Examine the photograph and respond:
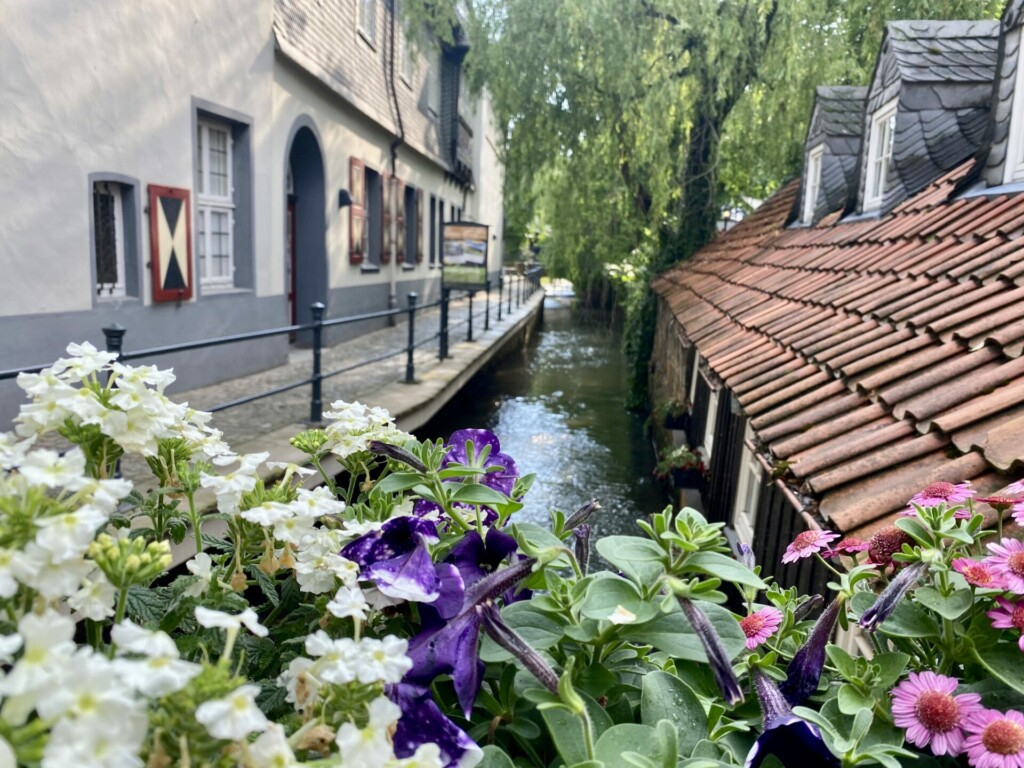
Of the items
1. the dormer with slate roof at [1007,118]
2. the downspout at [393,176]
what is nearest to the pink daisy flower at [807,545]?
the dormer with slate roof at [1007,118]

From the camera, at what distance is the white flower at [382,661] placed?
600mm

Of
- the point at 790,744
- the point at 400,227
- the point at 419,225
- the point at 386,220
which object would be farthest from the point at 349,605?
the point at 419,225

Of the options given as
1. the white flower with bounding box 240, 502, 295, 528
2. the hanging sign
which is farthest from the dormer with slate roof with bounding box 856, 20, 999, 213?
the hanging sign

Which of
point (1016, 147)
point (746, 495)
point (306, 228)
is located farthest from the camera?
point (306, 228)

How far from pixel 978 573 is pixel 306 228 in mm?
10603

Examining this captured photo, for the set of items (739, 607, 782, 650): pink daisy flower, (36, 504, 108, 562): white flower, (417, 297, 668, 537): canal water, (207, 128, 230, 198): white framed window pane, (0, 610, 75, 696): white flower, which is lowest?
(417, 297, 668, 537): canal water

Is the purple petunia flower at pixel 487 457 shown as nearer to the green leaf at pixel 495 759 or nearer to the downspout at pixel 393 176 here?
the green leaf at pixel 495 759

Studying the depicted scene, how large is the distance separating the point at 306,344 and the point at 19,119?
613 cm

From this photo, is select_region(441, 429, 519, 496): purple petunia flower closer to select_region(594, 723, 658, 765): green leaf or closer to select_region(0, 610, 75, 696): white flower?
select_region(594, 723, 658, 765): green leaf

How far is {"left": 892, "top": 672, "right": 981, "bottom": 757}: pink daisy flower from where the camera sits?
0.75 meters

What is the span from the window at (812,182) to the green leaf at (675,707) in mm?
7373

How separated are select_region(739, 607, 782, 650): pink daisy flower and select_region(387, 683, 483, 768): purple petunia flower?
371 millimetres

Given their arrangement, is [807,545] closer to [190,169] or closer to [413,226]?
[190,169]

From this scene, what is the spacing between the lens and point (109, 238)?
20.8 ft
